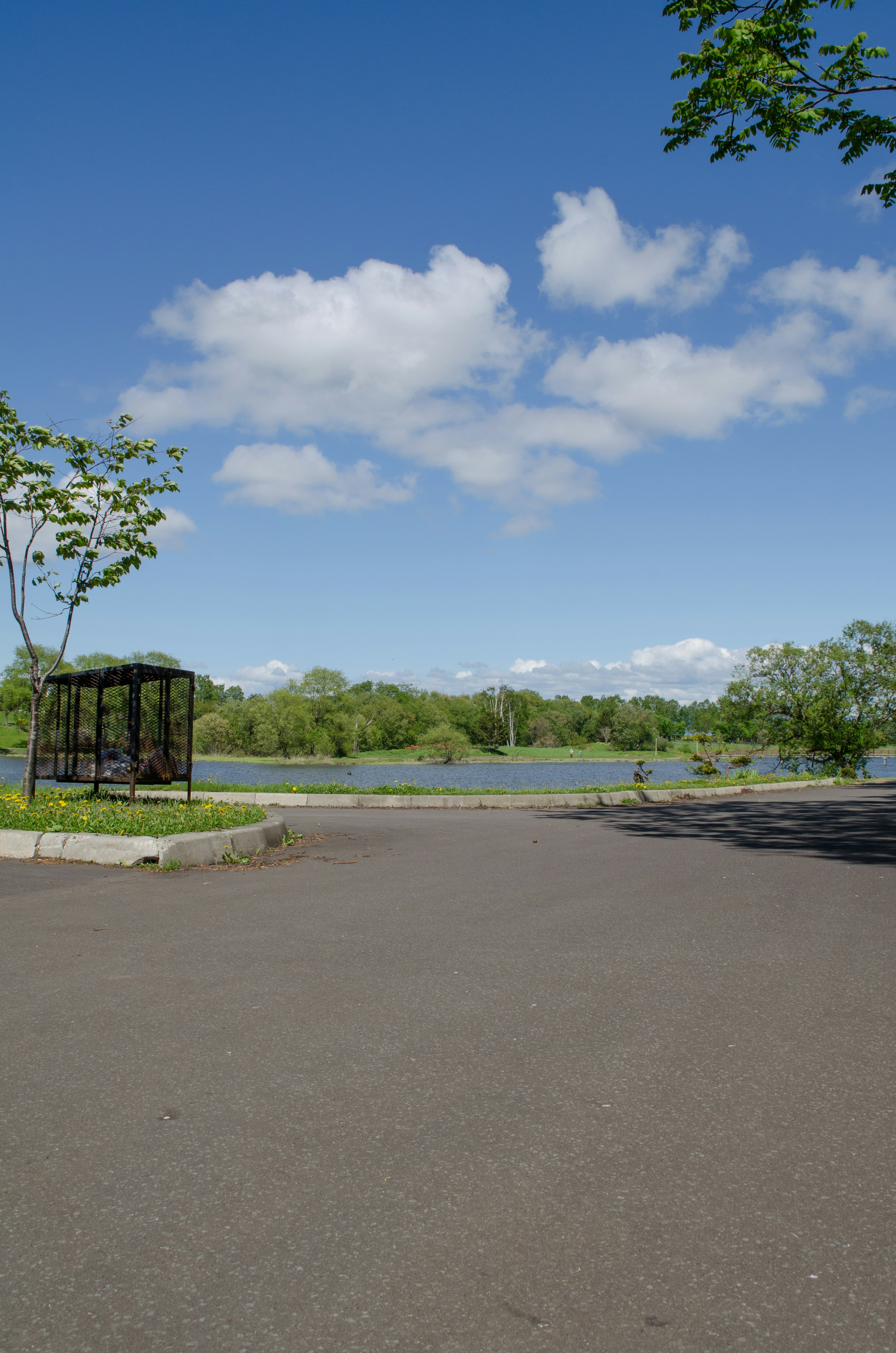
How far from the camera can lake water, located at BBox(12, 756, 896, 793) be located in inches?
1705

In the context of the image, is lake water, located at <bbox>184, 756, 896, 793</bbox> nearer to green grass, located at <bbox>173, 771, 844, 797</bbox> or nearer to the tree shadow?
green grass, located at <bbox>173, 771, 844, 797</bbox>

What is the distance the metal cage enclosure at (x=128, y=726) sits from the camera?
13.2 m

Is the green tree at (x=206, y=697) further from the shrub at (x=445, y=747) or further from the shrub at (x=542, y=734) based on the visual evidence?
the shrub at (x=542, y=734)

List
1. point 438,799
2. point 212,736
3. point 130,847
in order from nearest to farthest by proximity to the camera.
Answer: point 130,847
point 438,799
point 212,736

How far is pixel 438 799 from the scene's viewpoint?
60.8 feet

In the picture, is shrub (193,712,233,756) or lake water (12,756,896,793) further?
shrub (193,712,233,756)

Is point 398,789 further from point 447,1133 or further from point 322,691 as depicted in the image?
point 322,691

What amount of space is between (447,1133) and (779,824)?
1244 cm

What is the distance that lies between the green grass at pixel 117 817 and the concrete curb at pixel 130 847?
0.57 feet

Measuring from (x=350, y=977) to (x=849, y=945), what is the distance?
345 centimetres

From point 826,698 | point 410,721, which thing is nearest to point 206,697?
point 410,721

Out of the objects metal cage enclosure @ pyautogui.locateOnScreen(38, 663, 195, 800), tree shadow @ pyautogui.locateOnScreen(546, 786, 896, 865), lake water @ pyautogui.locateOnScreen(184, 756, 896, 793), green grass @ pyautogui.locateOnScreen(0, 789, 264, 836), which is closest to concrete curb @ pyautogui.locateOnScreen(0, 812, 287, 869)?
green grass @ pyautogui.locateOnScreen(0, 789, 264, 836)

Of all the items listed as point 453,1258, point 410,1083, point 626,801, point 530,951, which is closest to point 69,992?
point 410,1083

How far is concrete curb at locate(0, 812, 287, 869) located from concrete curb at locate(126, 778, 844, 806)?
7.38m
